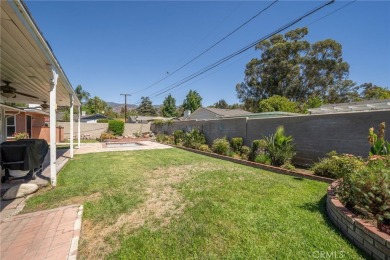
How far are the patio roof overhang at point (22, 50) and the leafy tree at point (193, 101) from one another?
1587 inches

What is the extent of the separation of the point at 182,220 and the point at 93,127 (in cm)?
2414

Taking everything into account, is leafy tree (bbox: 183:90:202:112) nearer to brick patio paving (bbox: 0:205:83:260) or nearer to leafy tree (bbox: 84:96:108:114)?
leafy tree (bbox: 84:96:108:114)

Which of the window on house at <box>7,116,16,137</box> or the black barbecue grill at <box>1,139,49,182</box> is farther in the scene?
the window on house at <box>7,116,16,137</box>

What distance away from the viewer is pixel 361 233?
105 inches

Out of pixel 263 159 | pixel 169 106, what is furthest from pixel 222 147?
pixel 169 106

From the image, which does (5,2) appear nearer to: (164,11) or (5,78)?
(5,78)

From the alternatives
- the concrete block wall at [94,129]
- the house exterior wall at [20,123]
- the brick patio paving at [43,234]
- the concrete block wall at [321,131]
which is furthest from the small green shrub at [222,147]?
the concrete block wall at [94,129]

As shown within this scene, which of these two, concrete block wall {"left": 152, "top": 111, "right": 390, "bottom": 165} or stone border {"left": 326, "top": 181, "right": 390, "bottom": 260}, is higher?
concrete block wall {"left": 152, "top": 111, "right": 390, "bottom": 165}

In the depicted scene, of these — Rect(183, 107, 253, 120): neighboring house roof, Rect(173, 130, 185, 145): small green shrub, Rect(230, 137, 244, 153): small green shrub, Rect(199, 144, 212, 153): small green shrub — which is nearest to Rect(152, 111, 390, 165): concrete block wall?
Rect(230, 137, 244, 153): small green shrub

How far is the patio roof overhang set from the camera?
10.1 feet

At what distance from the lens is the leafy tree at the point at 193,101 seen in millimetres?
47188

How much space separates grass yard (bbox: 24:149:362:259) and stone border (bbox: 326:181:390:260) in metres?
0.13

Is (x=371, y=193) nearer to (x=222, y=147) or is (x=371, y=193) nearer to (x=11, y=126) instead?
(x=222, y=147)

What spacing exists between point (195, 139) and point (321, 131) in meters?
8.54
